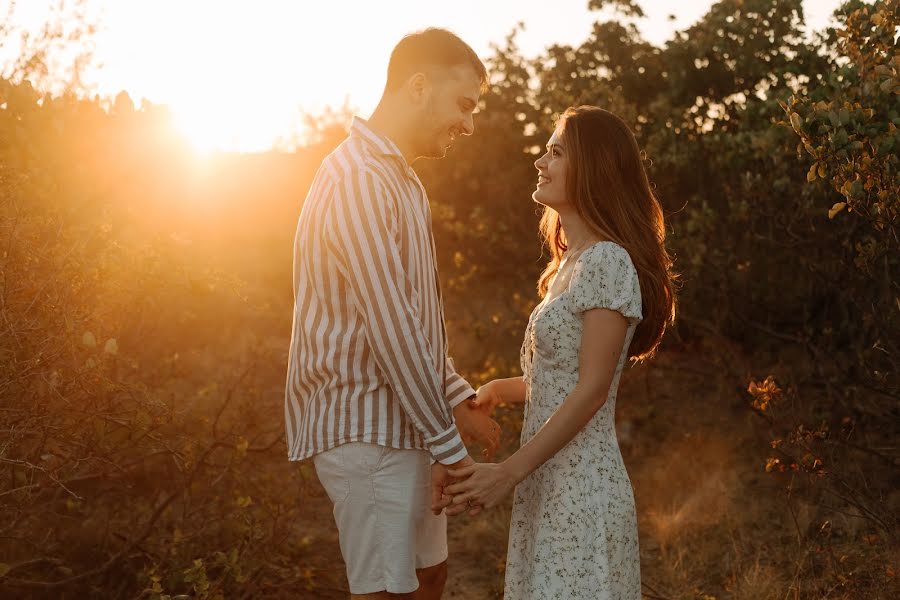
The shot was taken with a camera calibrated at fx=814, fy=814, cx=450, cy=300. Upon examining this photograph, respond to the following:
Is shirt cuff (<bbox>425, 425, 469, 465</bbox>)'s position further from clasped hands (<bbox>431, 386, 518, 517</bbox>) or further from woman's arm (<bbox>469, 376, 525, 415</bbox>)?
woman's arm (<bbox>469, 376, 525, 415</bbox>)

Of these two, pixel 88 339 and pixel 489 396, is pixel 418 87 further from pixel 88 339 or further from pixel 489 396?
pixel 88 339

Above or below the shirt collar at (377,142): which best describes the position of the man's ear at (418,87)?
above

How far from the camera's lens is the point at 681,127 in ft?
26.6

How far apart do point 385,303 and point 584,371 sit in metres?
0.62

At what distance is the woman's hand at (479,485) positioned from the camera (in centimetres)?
232

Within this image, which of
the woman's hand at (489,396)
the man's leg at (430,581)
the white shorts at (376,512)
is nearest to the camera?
the white shorts at (376,512)

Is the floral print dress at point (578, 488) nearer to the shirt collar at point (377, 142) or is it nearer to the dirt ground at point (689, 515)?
the shirt collar at point (377, 142)

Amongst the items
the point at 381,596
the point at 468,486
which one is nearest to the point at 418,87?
the point at 468,486

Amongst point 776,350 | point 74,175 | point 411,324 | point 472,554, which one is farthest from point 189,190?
point 776,350

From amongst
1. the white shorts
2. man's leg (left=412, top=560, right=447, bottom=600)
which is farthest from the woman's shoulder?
man's leg (left=412, top=560, right=447, bottom=600)

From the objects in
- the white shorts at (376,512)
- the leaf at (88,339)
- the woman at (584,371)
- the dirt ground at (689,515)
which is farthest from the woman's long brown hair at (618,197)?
the dirt ground at (689,515)

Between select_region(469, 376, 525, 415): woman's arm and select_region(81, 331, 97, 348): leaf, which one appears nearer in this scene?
select_region(469, 376, 525, 415): woman's arm

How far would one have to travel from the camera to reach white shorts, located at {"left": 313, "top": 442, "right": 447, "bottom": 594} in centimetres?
234

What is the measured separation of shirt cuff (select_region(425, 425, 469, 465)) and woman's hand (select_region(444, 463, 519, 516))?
41 mm
